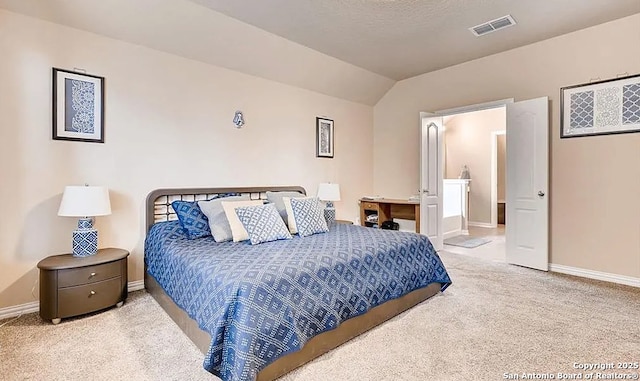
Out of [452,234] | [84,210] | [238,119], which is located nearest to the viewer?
[84,210]

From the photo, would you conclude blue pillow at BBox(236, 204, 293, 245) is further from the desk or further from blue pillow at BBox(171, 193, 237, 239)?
the desk

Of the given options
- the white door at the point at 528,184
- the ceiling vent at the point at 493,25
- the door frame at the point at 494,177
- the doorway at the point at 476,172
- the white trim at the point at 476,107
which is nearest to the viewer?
the ceiling vent at the point at 493,25

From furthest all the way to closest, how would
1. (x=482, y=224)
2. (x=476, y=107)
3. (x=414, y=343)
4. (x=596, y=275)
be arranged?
(x=482, y=224)
(x=476, y=107)
(x=596, y=275)
(x=414, y=343)

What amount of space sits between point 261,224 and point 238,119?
1730 mm

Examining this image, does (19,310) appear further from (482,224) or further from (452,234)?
(482,224)

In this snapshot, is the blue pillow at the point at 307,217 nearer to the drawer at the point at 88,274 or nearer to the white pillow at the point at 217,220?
the white pillow at the point at 217,220

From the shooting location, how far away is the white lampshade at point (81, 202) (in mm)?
2695

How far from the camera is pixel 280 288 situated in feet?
6.32

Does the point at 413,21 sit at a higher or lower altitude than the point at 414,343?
higher

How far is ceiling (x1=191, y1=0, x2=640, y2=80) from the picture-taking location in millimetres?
3186

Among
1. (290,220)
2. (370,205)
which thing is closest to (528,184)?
(370,205)

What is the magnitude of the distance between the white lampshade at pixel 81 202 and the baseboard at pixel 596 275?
5.06m

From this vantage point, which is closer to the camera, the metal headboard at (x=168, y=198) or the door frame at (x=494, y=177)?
the metal headboard at (x=168, y=198)

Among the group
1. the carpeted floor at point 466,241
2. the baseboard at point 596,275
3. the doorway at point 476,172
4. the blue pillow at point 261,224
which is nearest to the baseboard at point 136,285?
the blue pillow at point 261,224
